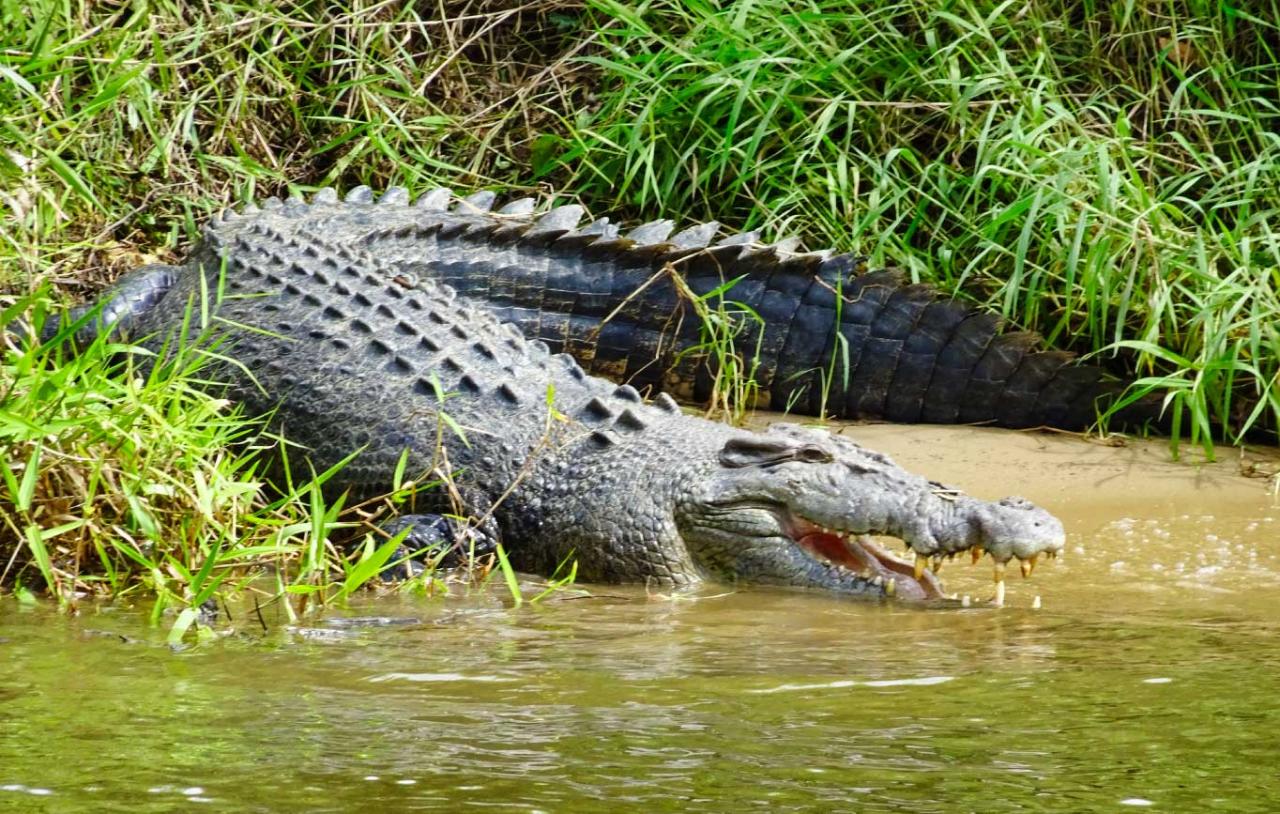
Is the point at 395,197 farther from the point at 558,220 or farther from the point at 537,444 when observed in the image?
the point at 537,444

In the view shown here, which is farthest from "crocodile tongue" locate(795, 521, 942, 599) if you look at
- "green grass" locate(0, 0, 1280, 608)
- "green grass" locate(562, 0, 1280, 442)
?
"green grass" locate(562, 0, 1280, 442)

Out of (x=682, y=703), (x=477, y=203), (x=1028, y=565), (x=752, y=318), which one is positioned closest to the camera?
(x=682, y=703)

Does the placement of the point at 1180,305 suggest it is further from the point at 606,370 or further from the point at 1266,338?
the point at 606,370

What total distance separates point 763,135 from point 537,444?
85.1 inches

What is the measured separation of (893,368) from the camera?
19.9 feet

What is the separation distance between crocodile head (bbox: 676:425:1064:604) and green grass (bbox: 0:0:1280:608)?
1.12 m

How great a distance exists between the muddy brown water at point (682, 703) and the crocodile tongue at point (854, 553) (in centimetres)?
18

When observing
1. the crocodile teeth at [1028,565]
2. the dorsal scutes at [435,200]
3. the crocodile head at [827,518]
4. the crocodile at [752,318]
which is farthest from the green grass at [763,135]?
the crocodile teeth at [1028,565]

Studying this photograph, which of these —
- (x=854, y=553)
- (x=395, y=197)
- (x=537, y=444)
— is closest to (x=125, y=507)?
(x=537, y=444)

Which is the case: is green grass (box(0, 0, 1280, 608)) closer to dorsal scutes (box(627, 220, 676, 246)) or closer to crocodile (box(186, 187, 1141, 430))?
crocodile (box(186, 187, 1141, 430))

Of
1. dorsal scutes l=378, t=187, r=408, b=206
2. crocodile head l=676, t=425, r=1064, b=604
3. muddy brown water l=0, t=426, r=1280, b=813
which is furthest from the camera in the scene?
dorsal scutes l=378, t=187, r=408, b=206

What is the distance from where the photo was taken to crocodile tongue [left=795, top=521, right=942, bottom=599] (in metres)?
4.39

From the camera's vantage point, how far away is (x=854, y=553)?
4527mm

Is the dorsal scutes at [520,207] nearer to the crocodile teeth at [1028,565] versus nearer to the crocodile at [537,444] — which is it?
the crocodile at [537,444]
